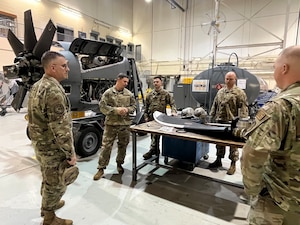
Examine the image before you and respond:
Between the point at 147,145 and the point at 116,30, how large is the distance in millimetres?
11392

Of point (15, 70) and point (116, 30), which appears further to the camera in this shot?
point (116, 30)

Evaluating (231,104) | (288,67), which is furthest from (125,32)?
(288,67)

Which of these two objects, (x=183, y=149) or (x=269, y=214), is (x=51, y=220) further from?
(x=183, y=149)

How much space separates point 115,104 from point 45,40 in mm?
1741

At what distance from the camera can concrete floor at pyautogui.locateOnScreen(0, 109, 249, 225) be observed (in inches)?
86.0

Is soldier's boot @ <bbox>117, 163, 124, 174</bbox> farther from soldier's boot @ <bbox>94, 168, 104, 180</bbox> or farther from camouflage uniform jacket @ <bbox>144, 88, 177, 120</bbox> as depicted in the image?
camouflage uniform jacket @ <bbox>144, 88, 177, 120</bbox>

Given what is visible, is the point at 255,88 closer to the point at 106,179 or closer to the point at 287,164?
the point at 106,179

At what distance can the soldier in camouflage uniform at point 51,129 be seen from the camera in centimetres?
178

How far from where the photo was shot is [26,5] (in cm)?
954

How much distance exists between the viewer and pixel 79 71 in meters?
4.07

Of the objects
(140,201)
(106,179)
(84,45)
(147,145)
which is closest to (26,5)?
(84,45)

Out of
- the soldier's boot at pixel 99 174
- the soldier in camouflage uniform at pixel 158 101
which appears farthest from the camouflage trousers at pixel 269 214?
the soldier in camouflage uniform at pixel 158 101

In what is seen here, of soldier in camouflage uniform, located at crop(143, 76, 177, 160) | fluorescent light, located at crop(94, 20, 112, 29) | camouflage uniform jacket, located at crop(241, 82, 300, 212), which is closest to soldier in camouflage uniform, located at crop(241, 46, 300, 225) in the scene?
camouflage uniform jacket, located at crop(241, 82, 300, 212)

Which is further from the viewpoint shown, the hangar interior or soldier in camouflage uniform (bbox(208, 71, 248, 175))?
soldier in camouflage uniform (bbox(208, 71, 248, 175))
